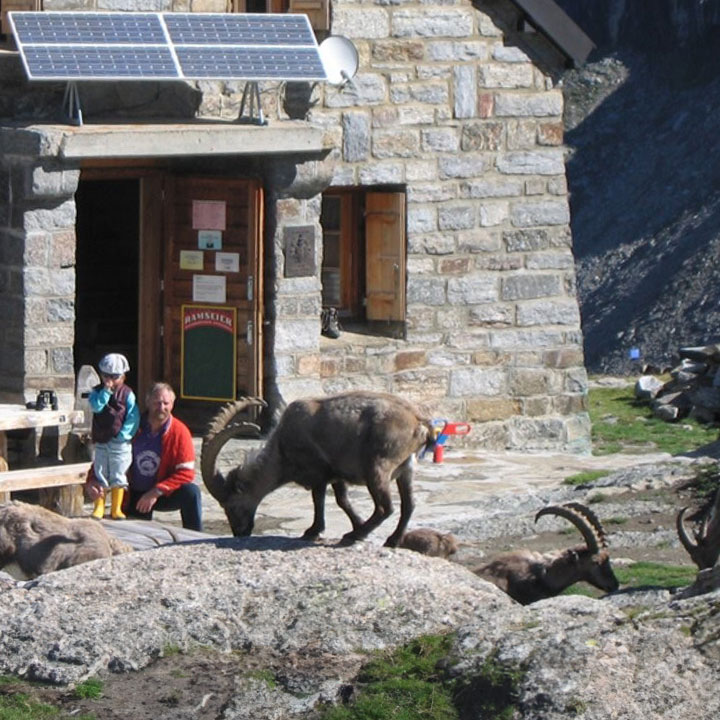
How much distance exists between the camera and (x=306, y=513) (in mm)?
14922

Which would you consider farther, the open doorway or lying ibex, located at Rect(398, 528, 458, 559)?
the open doorway

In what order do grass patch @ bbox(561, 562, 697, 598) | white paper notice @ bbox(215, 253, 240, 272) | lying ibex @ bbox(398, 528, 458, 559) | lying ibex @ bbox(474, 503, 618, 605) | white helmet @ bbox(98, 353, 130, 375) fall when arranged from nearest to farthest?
lying ibex @ bbox(474, 503, 618, 605), grass patch @ bbox(561, 562, 697, 598), lying ibex @ bbox(398, 528, 458, 559), white helmet @ bbox(98, 353, 130, 375), white paper notice @ bbox(215, 253, 240, 272)

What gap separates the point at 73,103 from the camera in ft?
49.3

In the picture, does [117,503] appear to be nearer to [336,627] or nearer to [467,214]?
[336,627]

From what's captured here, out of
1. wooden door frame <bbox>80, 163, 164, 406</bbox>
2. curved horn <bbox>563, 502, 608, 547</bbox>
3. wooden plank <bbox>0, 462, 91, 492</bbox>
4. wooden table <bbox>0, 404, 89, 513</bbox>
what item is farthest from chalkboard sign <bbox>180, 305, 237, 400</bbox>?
curved horn <bbox>563, 502, 608, 547</bbox>

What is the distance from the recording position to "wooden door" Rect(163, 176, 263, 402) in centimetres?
1619

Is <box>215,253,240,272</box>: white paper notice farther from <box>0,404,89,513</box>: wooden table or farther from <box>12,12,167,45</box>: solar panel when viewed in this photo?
<box>0,404,89,513</box>: wooden table

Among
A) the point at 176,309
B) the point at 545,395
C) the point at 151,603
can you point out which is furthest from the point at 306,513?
the point at 151,603

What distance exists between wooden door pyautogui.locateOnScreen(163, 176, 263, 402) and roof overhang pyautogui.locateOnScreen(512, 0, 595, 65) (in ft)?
10.6

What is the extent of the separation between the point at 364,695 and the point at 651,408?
44.4 ft

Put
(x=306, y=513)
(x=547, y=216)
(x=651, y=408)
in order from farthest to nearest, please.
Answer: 1. (x=651, y=408)
2. (x=547, y=216)
3. (x=306, y=513)

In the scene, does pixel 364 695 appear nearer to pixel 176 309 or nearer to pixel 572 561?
pixel 572 561

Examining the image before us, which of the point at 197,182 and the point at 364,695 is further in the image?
the point at 197,182

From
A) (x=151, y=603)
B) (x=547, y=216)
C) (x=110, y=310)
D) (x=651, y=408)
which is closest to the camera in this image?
(x=151, y=603)
